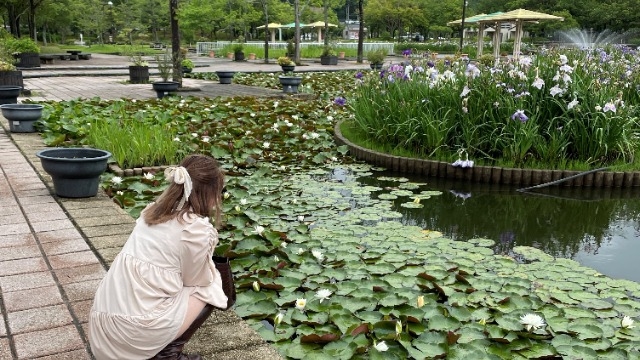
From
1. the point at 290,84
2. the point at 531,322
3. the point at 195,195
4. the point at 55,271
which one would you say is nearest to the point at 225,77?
the point at 290,84

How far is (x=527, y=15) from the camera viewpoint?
2334 centimetres

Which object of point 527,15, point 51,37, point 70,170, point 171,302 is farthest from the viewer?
point 51,37

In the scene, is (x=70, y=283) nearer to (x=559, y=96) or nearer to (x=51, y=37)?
(x=559, y=96)

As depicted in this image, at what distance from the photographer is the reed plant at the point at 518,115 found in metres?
6.63

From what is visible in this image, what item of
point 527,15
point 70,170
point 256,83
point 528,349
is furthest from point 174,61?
point 527,15

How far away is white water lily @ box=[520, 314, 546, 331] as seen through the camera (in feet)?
9.80

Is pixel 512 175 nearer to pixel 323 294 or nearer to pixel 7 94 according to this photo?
pixel 323 294

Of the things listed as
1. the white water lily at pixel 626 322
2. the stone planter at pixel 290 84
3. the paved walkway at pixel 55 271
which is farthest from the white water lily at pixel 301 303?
the stone planter at pixel 290 84

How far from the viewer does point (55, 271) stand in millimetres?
3469

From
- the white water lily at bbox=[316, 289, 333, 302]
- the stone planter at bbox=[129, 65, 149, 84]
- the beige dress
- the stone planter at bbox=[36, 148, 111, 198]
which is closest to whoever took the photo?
the beige dress

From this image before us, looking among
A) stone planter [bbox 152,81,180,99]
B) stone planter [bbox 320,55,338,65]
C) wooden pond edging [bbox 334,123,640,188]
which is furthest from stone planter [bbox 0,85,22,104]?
stone planter [bbox 320,55,338,65]

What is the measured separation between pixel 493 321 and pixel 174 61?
41.5 feet

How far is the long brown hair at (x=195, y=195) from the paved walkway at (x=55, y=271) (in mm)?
768

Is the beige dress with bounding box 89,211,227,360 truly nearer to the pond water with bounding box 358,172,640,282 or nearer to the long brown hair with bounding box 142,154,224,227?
Answer: the long brown hair with bounding box 142,154,224,227
